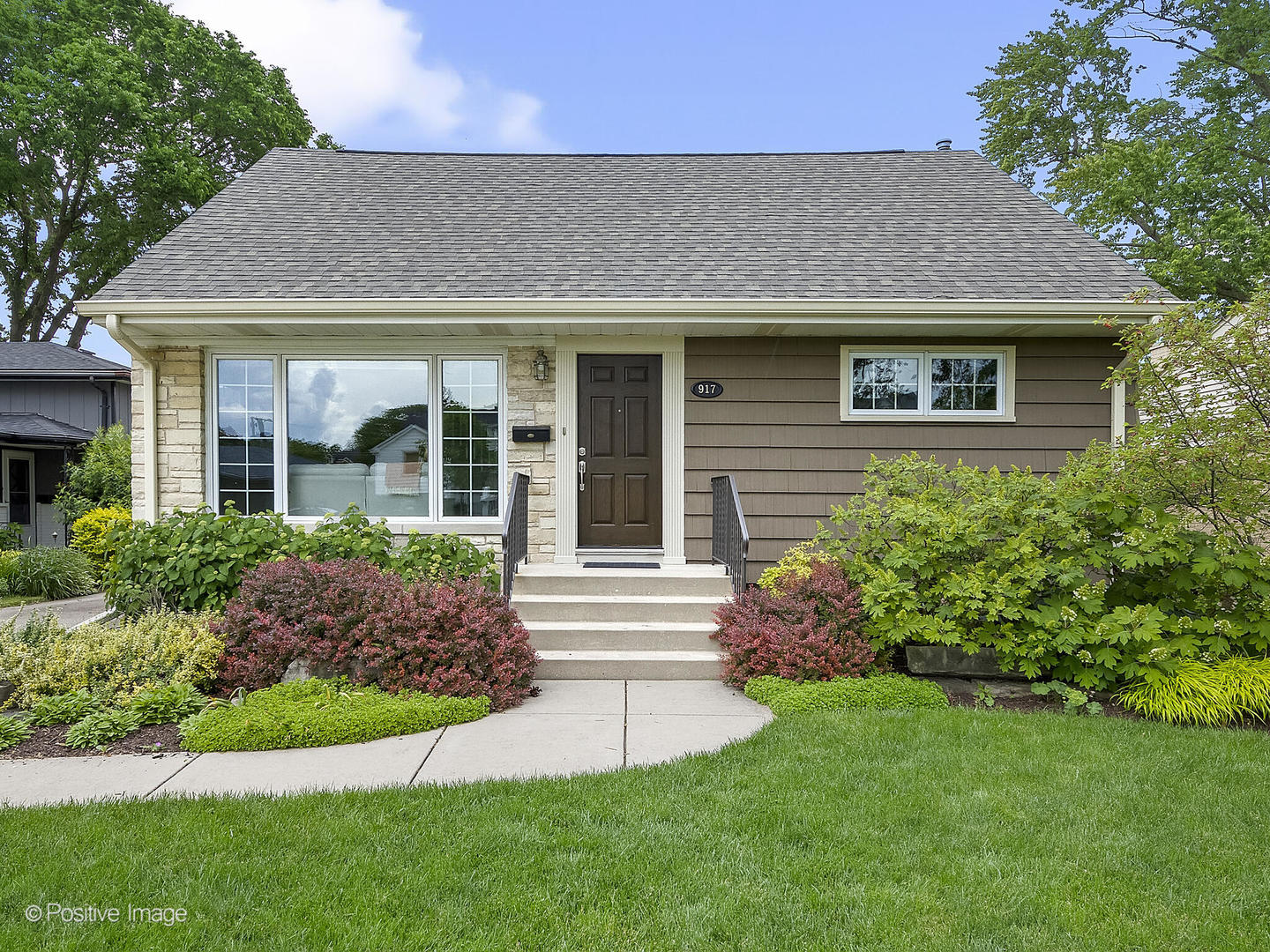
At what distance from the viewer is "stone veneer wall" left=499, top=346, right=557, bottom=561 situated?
22.5 ft

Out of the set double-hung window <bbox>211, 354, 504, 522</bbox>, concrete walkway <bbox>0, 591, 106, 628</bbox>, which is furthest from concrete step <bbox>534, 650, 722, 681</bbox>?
concrete walkway <bbox>0, 591, 106, 628</bbox>

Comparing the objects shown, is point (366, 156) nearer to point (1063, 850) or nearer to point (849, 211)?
point (849, 211)

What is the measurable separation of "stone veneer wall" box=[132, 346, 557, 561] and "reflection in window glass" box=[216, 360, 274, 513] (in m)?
0.17

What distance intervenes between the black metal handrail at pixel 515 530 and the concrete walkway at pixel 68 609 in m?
4.23

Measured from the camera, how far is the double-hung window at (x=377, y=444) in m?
6.87

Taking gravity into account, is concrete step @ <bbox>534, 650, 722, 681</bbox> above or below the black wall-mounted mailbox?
below

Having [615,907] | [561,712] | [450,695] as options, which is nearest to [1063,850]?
[615,907]

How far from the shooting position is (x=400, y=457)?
6.91 meters

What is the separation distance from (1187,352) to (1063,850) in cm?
342

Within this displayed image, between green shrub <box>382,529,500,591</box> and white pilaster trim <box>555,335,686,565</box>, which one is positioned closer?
green shrub <box>382,529,500,591</box>

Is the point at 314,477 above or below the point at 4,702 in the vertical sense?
above

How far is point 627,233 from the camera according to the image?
7.79 metres

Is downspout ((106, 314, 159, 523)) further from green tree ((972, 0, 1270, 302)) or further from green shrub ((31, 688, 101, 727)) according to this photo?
green tree ((972, 0, 1270, 302))

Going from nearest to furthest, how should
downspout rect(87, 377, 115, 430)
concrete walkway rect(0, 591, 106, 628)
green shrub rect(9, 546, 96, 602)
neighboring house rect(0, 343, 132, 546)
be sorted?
concrete walkway rect(0, 591, 106, 628)
green shrub rect(9, 546, 96, 602)
neighboring house rect(0, 343, 132, 546)
downspout rect(87, 377, 115, 430)
